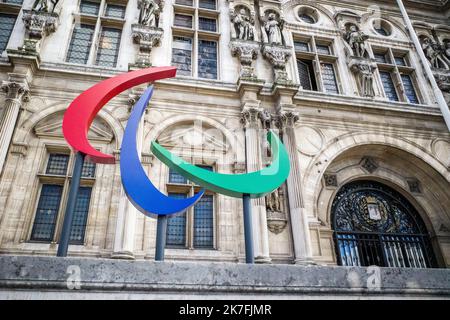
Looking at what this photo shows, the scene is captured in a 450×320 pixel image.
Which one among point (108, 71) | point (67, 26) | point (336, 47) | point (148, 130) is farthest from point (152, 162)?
point (336, 47)

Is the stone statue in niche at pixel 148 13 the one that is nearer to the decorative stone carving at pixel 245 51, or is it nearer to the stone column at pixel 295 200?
the decorative stone carving at pixel 245 51

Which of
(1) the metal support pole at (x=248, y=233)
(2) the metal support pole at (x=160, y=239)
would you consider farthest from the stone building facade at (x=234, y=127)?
(1) the metal support pole at (x=248, y=233)

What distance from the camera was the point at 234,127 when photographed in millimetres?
10914

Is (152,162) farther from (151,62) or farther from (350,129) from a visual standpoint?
(350,129)

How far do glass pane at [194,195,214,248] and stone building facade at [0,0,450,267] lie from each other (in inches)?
1.8

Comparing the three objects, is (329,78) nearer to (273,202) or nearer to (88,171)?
(273,202)

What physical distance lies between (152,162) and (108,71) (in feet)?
12.1

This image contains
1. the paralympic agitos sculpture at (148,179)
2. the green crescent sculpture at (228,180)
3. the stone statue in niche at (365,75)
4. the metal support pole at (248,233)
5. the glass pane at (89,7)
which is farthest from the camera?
the stone statue in niche at (365,75)

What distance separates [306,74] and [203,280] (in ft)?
40.9

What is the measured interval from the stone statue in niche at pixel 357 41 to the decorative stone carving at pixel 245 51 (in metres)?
4.80

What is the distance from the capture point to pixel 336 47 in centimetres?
1442

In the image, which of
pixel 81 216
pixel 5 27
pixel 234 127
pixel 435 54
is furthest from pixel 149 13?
pixel 435 54

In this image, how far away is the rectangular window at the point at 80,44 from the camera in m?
11.4

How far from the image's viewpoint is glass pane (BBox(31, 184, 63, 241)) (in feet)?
28.0
